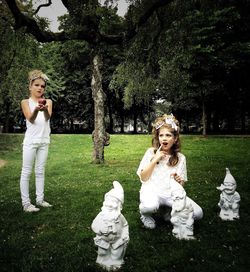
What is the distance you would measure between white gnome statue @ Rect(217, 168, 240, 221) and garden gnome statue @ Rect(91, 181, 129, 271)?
2739 millimetres

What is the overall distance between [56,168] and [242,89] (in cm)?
2722

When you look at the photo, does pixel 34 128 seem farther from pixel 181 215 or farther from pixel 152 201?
pixel 181 215

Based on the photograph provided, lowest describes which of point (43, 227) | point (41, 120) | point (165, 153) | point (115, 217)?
point (43, 227)

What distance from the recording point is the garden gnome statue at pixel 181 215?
5.99 m

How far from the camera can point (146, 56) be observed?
18.0 m

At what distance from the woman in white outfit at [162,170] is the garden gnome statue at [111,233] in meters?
1.50

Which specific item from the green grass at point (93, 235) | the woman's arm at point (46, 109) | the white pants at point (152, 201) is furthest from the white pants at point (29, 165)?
the white pants at point (152, 201)

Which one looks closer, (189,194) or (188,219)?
(188,219)

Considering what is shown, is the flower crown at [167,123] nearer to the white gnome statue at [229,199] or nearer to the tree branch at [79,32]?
the white gnome statue at [229,199]

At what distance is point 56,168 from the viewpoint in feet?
54.1

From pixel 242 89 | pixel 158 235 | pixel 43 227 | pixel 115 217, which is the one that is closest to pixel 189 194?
pixel 158 235

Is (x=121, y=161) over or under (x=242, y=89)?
under

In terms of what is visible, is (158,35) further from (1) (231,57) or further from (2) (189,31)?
(1) (231,57)

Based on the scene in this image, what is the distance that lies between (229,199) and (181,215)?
1536 mm
